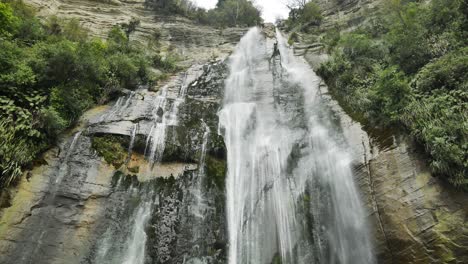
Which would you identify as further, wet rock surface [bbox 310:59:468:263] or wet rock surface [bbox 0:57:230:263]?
wet rock surface [bbox 0:57:230:263]

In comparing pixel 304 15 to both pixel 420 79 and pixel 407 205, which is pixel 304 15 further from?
pixel 407 205

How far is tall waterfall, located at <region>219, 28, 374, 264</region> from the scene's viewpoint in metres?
8.95

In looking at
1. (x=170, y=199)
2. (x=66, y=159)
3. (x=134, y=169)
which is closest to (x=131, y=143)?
(x=134, y=169)

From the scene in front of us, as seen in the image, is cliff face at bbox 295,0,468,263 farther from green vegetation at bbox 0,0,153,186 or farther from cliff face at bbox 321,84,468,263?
green vegetation at bbox 0,0,153,186

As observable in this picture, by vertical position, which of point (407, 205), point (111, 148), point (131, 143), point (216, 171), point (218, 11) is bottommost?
point (407, 205)

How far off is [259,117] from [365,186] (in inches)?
218

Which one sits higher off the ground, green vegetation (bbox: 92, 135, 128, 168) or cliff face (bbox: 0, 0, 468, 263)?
green vegetation (bbox: 92, 135, 128, 168)

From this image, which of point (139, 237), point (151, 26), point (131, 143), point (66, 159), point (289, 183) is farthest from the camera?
point (151, 26)

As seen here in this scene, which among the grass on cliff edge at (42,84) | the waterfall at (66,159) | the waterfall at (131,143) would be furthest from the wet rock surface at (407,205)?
the grass on cliff edge at (42,84)

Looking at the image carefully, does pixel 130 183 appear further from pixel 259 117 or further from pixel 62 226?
pixel 259 117

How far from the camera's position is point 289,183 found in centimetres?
1039

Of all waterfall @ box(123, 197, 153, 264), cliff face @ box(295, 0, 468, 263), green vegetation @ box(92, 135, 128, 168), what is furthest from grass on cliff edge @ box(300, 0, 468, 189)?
green vegetation @ box(92, 135, 128, 168)

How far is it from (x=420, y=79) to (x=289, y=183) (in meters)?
5.41

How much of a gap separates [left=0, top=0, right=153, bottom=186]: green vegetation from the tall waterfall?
16.8 ft
